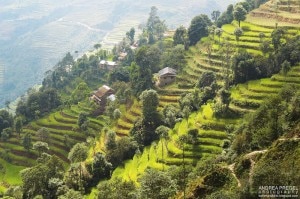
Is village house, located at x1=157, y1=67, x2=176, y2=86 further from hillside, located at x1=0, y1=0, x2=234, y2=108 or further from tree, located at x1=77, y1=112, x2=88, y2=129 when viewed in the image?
hillside, located at x1=0, y1=0, x2=234, y2=108

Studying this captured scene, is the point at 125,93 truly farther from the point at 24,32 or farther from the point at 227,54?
the point at 24,32

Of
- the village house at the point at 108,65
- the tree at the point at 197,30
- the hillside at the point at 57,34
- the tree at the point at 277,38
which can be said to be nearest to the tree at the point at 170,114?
the tree at the point at 277,38

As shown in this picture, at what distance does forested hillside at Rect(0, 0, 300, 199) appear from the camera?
77.5 feet

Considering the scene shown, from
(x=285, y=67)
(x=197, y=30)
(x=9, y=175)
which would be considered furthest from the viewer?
(x=197, y=30)

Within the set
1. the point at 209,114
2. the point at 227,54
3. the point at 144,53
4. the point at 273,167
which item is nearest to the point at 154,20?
the point at 144,53

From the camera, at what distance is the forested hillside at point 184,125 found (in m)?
23.6

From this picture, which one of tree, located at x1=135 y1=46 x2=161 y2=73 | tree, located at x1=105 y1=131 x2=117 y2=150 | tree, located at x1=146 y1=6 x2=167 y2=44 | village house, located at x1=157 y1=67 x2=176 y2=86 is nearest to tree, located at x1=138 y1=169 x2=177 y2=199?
tree, located at x1=105 y1=131 x2=117 y2=150

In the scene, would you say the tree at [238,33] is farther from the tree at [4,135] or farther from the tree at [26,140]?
the tree at [4,135]

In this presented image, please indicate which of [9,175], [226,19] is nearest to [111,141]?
[9,175]

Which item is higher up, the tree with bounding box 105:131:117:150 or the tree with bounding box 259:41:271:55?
the tree with bounding box 259:41:271:55

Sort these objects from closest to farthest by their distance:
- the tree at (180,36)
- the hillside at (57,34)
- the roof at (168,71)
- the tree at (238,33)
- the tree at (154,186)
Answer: the tree at (154,186) < the tree at (238,33) < the roof at (168,71) < the tree at (180,36) < the hillside at (57,34)

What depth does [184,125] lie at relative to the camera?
42.6m

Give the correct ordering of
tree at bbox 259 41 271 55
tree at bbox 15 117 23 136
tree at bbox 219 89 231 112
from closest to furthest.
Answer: tree at bbox 219 89 231 112
tree at bbox 259 41 271 55
tree at bbox 15 117 23 136

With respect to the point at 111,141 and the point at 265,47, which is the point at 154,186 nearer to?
the point at 111,141
